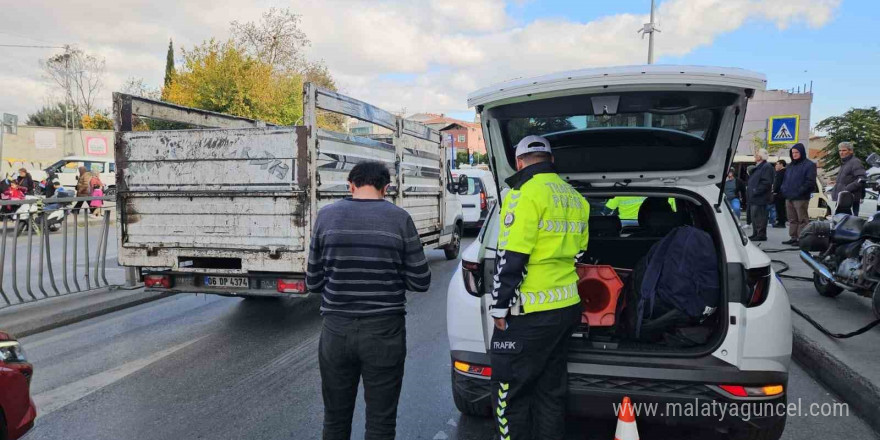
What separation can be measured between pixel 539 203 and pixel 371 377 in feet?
3.83

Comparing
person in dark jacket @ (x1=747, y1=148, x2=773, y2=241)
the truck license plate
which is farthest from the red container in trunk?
person in dark jacket @ (x1=747, y1=148, x2=773, y2=241)

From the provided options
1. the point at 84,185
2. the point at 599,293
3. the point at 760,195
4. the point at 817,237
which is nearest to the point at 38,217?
the point at 599,293

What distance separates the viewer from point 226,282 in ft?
19.0

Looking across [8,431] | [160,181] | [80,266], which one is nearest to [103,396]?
[8,431]

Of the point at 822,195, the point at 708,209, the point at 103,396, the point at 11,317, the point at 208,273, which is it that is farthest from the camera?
the point at 822,195

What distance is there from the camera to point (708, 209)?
337 cm

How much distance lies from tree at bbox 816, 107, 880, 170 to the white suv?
3418 centimetres

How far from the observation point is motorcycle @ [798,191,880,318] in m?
5.02

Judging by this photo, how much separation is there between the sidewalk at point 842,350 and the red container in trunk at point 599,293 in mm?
1904

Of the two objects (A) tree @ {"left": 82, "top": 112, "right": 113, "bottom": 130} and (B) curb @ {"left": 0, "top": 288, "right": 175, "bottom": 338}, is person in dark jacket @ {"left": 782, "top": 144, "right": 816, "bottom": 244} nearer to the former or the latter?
(B) curb @ {"left": 0, "top": 288, "right": 175, "bottom": 338}

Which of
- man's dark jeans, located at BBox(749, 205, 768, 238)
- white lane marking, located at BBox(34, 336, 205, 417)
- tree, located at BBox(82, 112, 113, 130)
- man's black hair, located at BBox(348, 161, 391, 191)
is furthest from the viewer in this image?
tree, located at BBox(82, 112, 113, 130)

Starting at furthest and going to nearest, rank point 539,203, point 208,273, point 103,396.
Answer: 1. point 208,273
2. point 103,396
3. point 539,203

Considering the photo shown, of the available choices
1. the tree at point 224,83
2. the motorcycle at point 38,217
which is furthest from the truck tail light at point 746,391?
the tree at point 224,83

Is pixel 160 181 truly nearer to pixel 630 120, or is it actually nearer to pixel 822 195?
pixel 630 120
